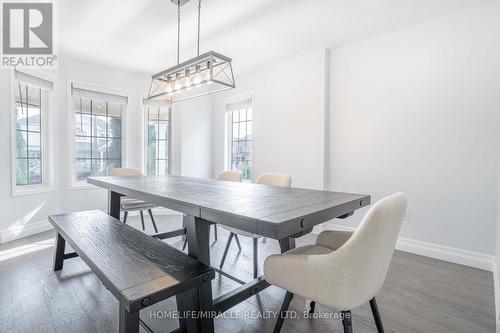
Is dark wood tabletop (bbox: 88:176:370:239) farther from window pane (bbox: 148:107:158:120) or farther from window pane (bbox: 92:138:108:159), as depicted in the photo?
window pane (bbox: 148:107:158:120)

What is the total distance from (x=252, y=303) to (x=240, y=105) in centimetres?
336

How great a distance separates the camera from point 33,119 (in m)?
3.44

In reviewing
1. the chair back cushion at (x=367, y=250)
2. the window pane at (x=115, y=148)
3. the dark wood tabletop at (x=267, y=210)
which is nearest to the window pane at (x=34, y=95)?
the window pane at (x=115, y=148)

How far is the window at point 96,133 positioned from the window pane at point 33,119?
0.43 m

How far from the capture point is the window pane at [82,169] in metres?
3.91

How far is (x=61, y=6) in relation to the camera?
8.02 feet

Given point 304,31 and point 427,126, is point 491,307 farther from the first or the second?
point 304,31

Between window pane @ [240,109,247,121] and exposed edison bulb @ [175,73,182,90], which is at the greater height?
window pane @ [240,109,247,121]

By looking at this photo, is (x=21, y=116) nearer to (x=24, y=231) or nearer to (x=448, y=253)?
(x=24, y=231)

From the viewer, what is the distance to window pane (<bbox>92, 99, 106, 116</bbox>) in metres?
4.04

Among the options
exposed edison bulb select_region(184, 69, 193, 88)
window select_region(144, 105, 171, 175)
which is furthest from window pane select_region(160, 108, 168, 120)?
exposed edison bulb select_region(184, 69, 193, 88)

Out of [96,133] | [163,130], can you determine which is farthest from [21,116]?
[163,130]

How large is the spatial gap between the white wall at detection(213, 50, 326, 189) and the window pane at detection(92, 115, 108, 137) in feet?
7.33

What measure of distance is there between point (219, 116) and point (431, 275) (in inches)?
152
